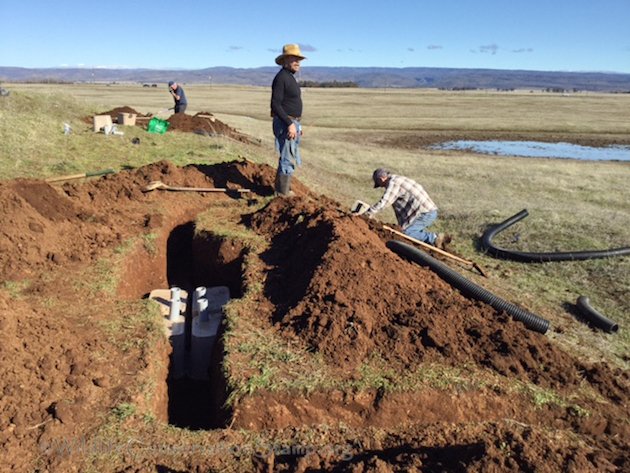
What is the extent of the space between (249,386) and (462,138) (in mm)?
26642

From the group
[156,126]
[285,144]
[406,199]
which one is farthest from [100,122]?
[406,199]

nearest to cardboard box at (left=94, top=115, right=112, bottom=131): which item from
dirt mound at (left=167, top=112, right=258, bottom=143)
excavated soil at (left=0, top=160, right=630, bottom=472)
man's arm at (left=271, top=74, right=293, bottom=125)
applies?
dirt mound at (left=167, top=112, right=258, bottom=143)

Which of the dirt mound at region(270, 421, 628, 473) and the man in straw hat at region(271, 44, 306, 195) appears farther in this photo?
the man in straw hat at region(271, 44, 306, 195)

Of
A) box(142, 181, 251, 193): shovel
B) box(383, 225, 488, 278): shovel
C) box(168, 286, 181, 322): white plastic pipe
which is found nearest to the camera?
box(168, 286, 181, 322): white plastic pipe

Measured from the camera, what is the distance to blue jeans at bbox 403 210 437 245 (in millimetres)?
8055

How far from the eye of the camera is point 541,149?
80.3 feet

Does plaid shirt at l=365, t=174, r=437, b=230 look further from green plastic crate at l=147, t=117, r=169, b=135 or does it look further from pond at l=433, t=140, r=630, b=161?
pond at l=433, t=140, r=630, b=161

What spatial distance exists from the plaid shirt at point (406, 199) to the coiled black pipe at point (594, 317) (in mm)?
2631

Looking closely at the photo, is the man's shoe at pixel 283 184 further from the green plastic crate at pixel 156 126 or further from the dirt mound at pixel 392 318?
the green plastic crate at pixel 156 126

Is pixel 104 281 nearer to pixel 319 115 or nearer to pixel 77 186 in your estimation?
pixel 77 186

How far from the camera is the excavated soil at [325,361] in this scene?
337cm

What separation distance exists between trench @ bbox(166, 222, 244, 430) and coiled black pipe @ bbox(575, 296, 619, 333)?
180 inches

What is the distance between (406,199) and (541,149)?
1966cm

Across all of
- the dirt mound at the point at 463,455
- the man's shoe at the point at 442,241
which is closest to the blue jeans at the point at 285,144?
the man's shoe at the point at 442,241
